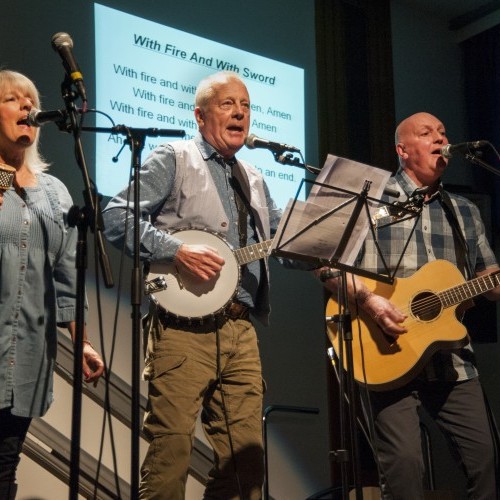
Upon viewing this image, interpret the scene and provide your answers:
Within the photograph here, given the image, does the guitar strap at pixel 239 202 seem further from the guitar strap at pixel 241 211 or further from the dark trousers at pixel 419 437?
the dark trousers at pixel 419 437

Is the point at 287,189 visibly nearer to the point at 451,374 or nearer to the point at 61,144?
the point at 61,144

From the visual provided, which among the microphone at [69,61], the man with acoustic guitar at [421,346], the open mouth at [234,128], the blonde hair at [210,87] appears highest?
the blonde hair at [210,87]

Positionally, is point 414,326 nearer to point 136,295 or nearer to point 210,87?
point 210,87

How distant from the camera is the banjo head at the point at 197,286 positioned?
3027 millimetres

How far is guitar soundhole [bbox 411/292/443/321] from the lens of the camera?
3738mm

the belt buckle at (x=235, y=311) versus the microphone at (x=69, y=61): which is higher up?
the microphone at (x=69, y=61)

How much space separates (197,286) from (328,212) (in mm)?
582

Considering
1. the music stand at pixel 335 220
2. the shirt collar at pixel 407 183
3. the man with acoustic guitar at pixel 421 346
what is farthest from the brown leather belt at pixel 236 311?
the shirt collar at pixel 407 183

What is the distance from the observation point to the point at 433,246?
3.94 meters

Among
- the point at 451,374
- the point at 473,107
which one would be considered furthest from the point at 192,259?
the point at 473,107

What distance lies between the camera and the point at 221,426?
10.0ft

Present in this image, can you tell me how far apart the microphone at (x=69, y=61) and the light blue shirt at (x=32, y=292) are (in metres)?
0.51

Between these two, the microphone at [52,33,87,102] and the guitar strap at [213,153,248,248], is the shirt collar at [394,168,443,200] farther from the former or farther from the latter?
the microphone at [52,33,87,102]

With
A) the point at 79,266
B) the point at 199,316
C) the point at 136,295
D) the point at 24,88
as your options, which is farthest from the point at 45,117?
the point at 199,316
